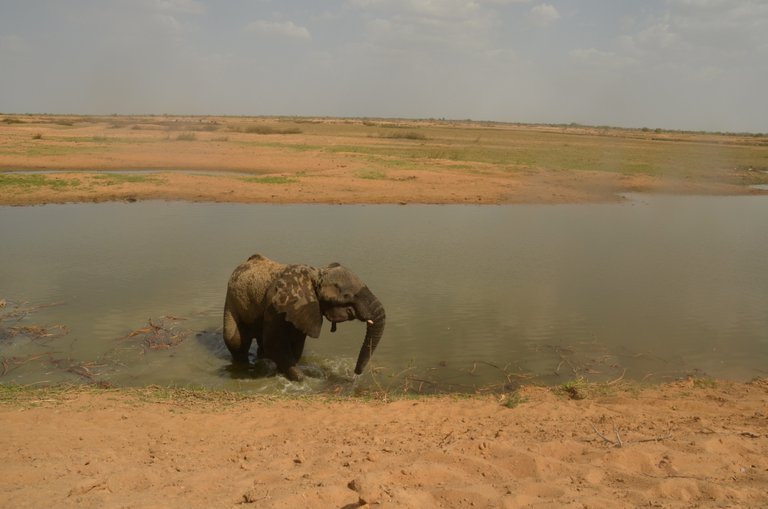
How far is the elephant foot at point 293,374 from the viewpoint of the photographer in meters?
8.37

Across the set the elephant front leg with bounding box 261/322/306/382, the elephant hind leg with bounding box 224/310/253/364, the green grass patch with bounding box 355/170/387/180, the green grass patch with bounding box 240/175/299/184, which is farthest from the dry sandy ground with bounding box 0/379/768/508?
the green grass patch with bounding box 355/170/387/180

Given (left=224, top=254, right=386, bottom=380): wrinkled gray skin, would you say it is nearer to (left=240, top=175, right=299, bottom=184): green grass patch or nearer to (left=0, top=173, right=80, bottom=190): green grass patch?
(left=240, top=175, right=299, bottom=184): green grass patch

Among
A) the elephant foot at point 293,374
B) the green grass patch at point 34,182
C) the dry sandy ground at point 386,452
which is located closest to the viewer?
the dry sandy ground at point 386,452

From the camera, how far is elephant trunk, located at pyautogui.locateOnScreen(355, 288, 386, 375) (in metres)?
8.24

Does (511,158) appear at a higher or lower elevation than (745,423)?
higher

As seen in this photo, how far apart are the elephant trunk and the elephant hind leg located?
1972 mm

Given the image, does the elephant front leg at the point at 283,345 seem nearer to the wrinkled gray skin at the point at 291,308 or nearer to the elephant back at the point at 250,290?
the wrinkled gray skin at the point at 291,308

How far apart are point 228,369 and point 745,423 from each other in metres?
6.96

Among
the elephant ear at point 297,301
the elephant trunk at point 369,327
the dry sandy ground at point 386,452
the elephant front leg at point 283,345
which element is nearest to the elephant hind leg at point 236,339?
the elephant front leg at point 283,345

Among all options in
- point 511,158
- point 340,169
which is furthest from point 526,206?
point 511,158

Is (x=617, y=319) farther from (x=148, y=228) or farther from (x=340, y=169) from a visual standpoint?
(x=340, y=169)

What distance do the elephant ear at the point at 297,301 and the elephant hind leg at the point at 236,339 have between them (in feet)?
2.84

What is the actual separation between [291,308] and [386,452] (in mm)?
3361

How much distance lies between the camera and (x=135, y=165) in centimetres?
3173
